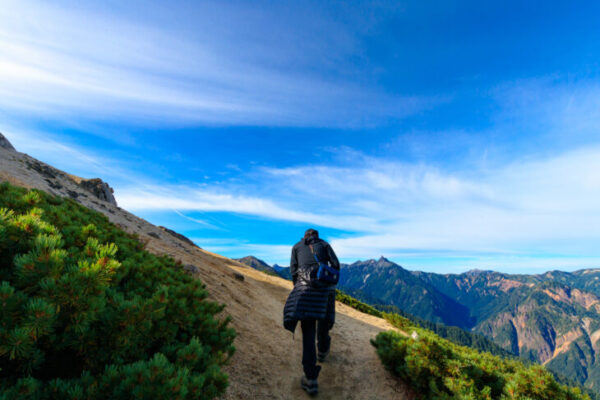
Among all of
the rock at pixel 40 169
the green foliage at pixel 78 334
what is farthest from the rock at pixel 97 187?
the green foliage at pixel 78 334

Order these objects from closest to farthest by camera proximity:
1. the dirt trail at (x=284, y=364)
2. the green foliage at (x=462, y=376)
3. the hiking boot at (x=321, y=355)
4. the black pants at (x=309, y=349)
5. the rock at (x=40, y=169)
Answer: the green foliage at (x=462, y=376) → the black pants at (x=309, y=349) → the dirt trail at (x=284, y=364) → the hiking boot at (x=321, y=355) → the rock at (x=40, y=169)

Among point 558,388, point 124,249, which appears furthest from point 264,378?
point 558,388

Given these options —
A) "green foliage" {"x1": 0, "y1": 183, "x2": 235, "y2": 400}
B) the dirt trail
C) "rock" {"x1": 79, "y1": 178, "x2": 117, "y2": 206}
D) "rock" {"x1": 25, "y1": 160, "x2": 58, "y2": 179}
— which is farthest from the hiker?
"rock" {"x1": 79, "y1": 178, "x2": 117, "y2": 206}

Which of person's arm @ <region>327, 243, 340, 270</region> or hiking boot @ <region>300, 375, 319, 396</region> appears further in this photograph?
person's arm @ <region>327, 243, 340, 270</region>

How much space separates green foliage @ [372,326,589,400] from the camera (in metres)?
5.50

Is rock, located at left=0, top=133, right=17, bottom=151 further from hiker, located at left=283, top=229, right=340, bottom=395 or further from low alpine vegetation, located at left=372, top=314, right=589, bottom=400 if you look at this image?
low alpine vegetation, located at left=372, top=314, right=589, bottom=400

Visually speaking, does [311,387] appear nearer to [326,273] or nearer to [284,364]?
[284,364]

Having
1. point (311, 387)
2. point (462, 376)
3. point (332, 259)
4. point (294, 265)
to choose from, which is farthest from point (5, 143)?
point (462, 376)

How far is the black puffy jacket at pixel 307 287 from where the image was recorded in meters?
6.14

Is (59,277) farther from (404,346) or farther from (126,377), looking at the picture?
(404,346)

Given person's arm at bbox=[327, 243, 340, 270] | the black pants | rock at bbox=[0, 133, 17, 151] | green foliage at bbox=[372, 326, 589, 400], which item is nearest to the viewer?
green foliage at bbox=[372, 326, 589, 400]

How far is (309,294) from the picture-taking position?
246 inches

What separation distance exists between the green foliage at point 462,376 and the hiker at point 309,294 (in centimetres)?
250

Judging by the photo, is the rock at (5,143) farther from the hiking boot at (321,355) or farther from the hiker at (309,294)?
the hiking boot at (321,355)
